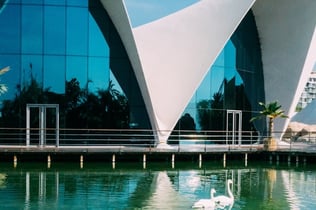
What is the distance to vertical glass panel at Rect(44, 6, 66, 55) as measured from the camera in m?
29.7

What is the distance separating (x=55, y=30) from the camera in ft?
97.7

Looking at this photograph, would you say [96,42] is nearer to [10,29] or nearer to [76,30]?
[76,30]

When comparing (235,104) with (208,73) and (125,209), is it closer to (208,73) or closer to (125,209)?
(208,73)

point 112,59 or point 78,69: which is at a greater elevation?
point 112,59

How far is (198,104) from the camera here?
32031 millimetres

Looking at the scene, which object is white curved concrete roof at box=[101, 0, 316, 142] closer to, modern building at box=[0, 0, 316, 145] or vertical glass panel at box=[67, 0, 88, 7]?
modern building at box=[0, 0, 316, 145]

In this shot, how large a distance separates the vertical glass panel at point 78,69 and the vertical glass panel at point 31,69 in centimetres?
139

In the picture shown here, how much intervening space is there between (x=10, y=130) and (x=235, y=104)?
13.3 meters

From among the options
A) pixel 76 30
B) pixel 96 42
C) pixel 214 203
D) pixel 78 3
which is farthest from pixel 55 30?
pixel 214 203

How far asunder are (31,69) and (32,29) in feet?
6.76

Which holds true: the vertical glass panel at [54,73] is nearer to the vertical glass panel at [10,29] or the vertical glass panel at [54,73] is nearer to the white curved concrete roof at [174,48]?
the vertical glass panel at [10,29]

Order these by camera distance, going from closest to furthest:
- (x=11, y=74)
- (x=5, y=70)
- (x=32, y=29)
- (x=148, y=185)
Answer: (x=148, y=185)
(x=5, y=70)
(x=11, y=74)
(x=32, y=29)

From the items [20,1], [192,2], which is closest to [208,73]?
[192,2]

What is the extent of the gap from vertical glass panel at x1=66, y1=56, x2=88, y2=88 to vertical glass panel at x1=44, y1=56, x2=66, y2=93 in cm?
31
